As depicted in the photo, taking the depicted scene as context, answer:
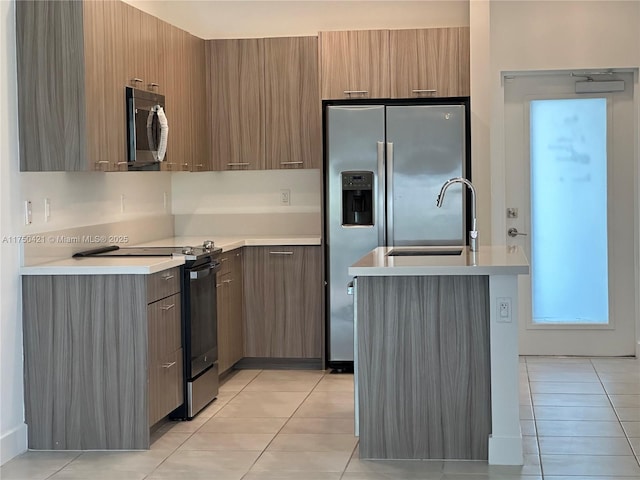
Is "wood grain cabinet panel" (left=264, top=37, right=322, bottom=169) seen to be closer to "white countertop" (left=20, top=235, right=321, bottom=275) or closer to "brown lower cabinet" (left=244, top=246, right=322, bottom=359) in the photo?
"brown lower cabinet" (left=244, top=246, right=322, bottom=359)

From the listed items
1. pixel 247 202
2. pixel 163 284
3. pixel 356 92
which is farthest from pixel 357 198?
pixel 163 284

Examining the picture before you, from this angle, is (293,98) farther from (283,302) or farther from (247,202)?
(283,302)

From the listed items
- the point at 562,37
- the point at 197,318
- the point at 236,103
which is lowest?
the point at 197,318

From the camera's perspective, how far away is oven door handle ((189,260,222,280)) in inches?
207

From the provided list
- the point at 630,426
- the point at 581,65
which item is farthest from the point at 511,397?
the point at 581,65

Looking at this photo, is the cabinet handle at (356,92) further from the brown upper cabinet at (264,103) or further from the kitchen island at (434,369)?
the kitchen island at (434,369)

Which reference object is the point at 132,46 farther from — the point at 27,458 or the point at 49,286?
the point at 27,458

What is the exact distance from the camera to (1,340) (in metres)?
4.51

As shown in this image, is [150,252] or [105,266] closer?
[105,266]

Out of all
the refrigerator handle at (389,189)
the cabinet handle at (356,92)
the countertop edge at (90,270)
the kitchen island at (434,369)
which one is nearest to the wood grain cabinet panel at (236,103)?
the cabinet handle at (356,92)

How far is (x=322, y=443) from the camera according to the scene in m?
4.77

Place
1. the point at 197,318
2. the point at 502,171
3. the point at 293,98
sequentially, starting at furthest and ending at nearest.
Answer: the point at 502,171 → the point at 293,98 → the point at 197,318

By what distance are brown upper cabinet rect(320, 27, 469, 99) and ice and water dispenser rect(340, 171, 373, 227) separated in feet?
1.81

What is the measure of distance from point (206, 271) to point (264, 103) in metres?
1.78
